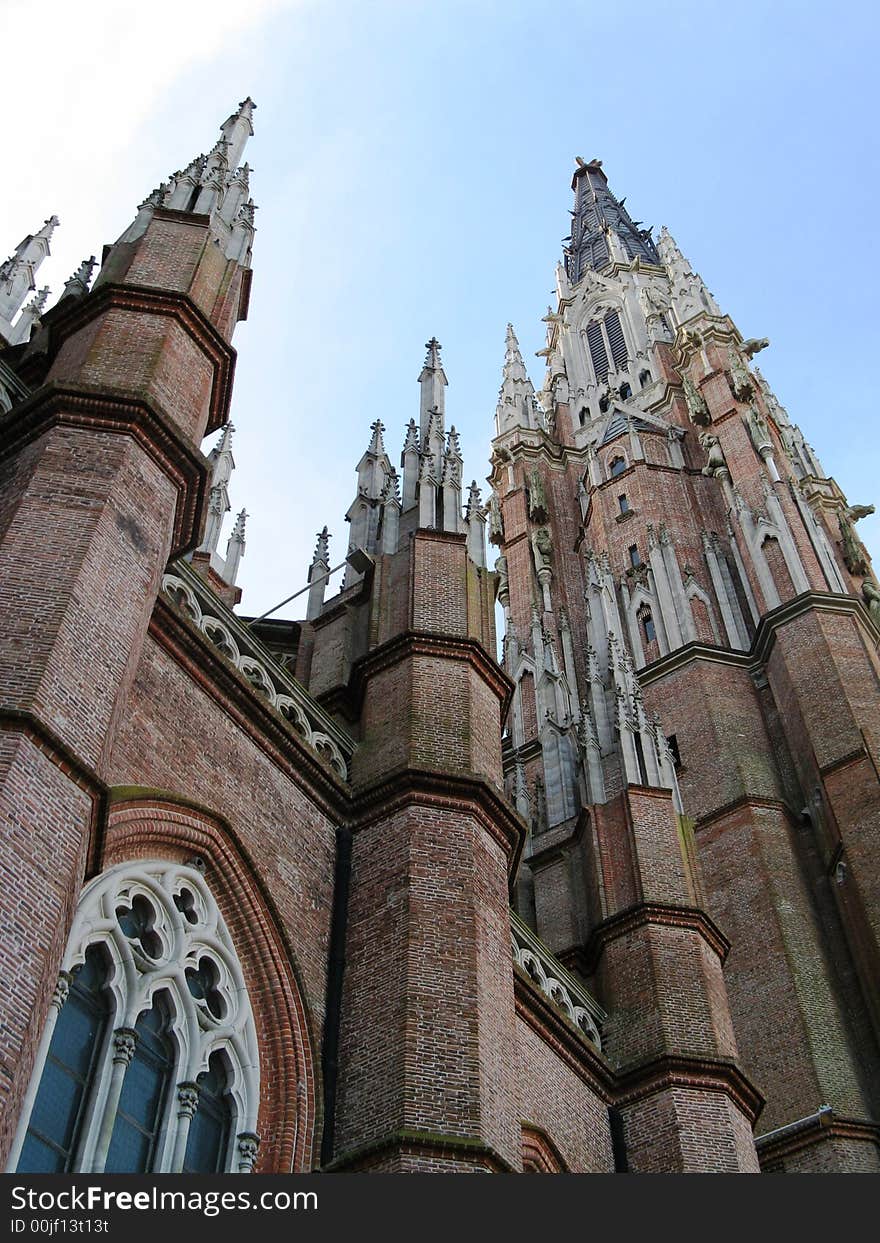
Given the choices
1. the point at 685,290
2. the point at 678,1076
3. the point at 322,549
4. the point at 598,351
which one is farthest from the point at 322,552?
the point at 598,351

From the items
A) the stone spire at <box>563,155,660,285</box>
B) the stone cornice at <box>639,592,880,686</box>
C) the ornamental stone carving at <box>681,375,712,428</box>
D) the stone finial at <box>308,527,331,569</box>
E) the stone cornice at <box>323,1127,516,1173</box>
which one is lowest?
the stone cornice at <box>323,1127,516,1173</box>

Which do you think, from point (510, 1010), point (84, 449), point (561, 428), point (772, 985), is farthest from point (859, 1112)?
point (561, 428)

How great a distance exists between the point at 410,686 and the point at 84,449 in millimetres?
4366

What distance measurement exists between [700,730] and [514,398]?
944 inches

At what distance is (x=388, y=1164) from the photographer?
9.75m

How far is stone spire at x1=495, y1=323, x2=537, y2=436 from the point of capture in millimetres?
46594

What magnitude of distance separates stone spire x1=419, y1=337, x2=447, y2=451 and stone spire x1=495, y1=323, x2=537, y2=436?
2640 cm

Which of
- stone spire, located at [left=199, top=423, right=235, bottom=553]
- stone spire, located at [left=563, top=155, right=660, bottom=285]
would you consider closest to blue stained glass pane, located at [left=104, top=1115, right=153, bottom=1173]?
stone spire, located at [left=199, top=423, right=235, bottom=553]

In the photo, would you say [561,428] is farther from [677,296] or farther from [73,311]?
[73,311]

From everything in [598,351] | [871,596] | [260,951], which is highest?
[598,351]

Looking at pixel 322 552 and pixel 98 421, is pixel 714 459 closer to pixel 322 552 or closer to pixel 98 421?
pixel 322 552

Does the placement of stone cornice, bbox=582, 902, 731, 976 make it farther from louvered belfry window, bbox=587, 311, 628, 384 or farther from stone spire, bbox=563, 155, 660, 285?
stone spire, bbox=563, 155, 660, 285

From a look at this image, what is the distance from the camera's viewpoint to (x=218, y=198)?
16.1m

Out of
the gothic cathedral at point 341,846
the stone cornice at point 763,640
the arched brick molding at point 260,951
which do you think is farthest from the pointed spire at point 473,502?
the stone cornice at point 763,640
